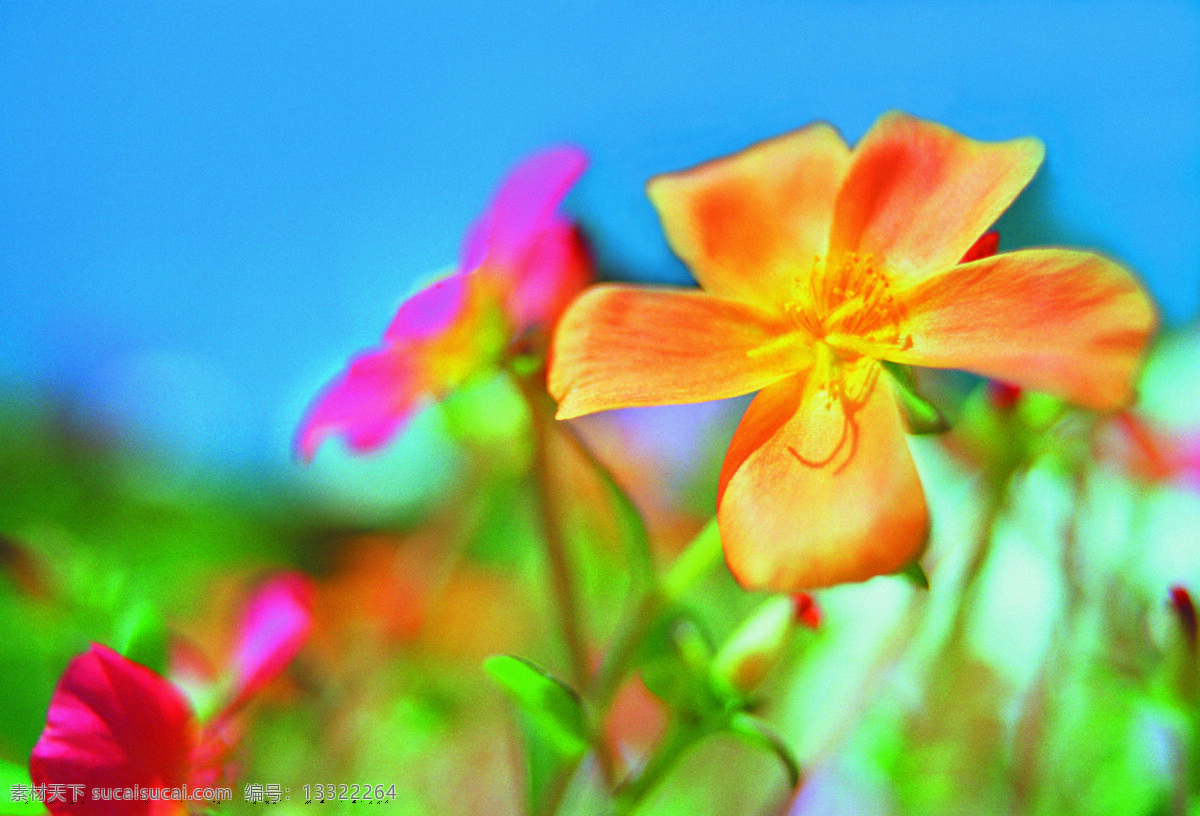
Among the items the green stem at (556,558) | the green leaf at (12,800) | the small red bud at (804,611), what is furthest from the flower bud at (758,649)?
the green leaf at (12,800)

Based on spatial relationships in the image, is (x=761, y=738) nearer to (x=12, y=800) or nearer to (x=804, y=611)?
(x=804, y=611)

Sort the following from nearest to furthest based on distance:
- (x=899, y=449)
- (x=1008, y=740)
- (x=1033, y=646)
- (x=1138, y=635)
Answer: (x=899, y=449) < (x=1138, y=635) < (x=1008, y=740) < (x=1033, y=646)

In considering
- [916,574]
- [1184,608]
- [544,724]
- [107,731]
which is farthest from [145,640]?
[1184,608]

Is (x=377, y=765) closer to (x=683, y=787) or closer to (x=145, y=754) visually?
(x=683, y=787)

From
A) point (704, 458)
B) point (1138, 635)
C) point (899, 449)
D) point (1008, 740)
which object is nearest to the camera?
point (899, 449)

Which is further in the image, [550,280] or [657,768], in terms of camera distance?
[550,280]

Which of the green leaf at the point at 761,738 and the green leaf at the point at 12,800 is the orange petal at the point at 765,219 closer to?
the green leaf at the point at 761,738

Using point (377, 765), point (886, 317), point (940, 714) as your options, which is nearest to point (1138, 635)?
point (940, 714)
